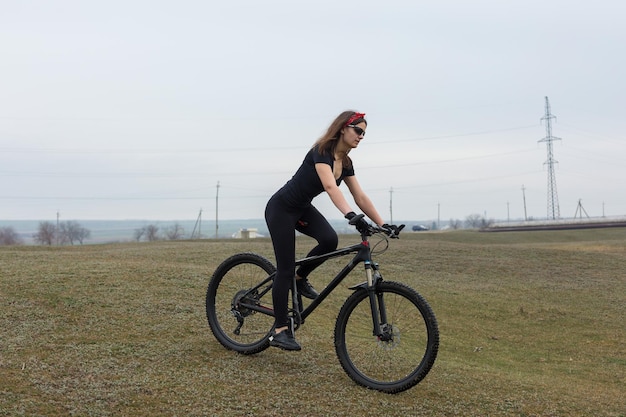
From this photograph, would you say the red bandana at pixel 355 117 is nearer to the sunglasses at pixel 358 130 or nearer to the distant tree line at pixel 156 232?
the sunglasses at pixel 358 130

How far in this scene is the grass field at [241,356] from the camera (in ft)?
16.1

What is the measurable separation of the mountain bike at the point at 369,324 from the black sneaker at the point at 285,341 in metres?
0.11

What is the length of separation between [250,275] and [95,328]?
1906 mm

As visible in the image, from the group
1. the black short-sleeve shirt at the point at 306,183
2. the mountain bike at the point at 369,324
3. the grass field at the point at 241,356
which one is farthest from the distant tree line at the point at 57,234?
the black short-sleeve shirt at the point at 306,183

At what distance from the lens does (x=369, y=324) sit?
18.4 ft

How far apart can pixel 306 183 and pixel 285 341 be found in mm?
1523

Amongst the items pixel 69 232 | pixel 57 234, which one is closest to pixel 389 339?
pixel 57 234

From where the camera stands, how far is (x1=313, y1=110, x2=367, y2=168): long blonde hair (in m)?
5.56

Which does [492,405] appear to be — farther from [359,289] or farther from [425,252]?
[425,252]

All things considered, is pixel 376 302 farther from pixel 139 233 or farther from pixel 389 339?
pixel 139 233

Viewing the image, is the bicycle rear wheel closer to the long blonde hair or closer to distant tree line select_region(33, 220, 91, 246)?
the long blonde hair

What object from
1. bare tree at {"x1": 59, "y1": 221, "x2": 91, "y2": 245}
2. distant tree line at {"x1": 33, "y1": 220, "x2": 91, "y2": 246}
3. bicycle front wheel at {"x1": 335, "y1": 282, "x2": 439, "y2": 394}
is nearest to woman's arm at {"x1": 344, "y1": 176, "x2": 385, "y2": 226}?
bicycle front wheel at {"x1": 335, "y1": 282, "x2": 439, "y2": 394}

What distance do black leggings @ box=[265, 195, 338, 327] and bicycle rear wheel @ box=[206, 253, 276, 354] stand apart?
363 mm

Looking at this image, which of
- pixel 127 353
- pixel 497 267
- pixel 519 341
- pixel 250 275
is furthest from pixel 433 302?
pixel 127 353
